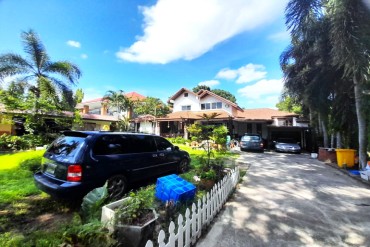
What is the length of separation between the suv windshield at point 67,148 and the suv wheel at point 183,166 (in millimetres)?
3955

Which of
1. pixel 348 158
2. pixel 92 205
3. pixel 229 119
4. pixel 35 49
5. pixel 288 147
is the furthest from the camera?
pixel 229 119

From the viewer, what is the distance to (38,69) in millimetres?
14977

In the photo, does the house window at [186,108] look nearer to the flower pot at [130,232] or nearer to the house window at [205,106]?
the house window at [205,106]

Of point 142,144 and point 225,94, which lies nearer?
point 142,144

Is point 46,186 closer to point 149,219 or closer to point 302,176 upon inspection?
point 149,219

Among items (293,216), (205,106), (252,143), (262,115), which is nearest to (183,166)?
(293,216)

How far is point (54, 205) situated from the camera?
4.49 metres

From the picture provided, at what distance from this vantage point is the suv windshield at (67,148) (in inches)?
164

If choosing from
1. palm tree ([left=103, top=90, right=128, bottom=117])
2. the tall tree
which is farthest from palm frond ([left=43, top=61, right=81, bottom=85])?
the tall tree

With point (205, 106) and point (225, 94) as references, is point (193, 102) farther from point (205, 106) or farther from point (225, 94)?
point (225, 94)

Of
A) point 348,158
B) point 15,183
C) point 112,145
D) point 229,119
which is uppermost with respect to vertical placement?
point 229,119

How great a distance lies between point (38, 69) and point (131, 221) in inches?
670

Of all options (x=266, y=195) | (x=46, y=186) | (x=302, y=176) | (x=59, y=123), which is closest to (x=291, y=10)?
(x=302, y=176)

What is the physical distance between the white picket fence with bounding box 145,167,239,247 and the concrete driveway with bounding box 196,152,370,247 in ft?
0.54
